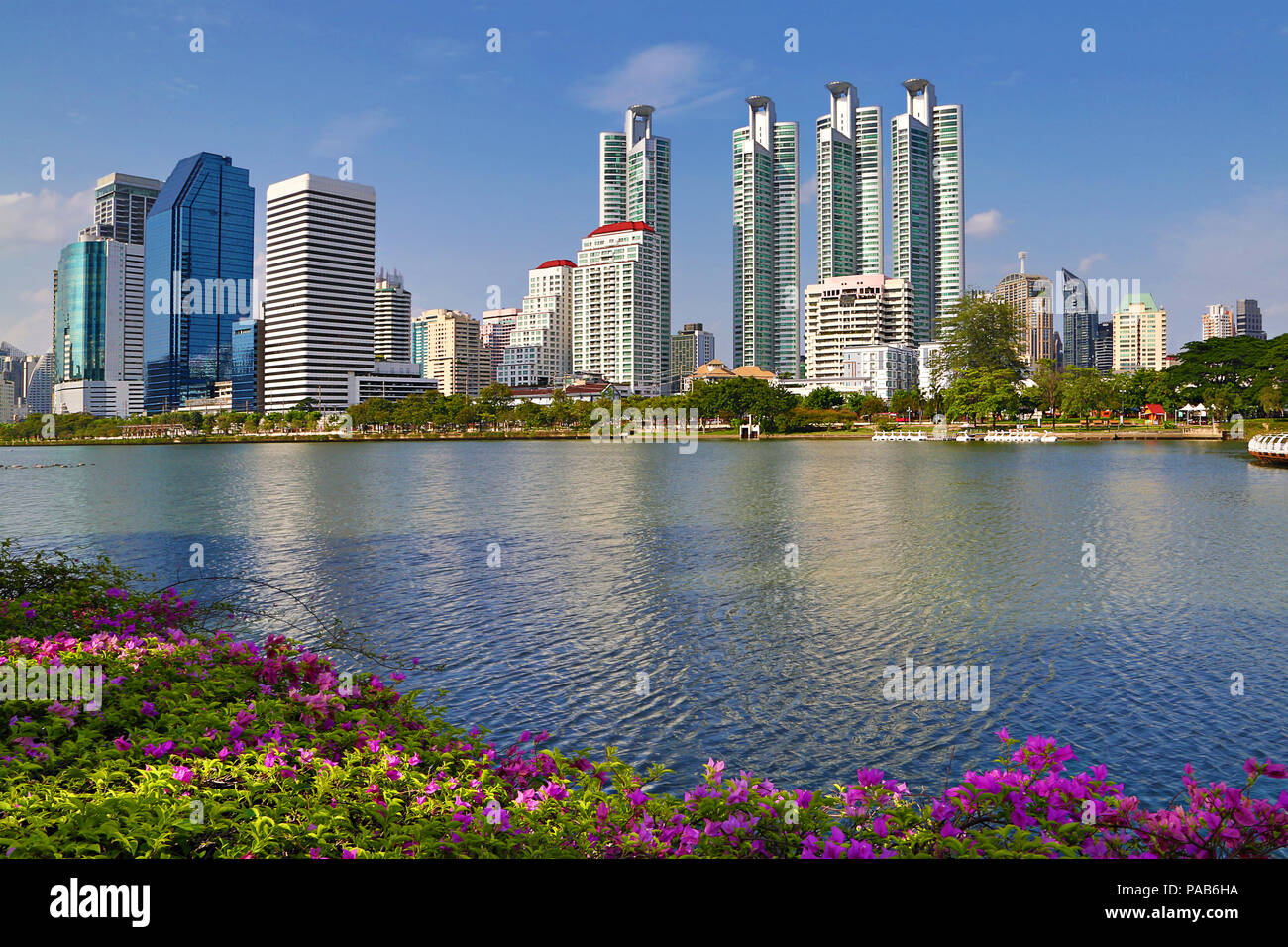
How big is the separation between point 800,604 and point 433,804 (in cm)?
1775

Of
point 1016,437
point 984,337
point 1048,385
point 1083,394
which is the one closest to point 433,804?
point 1016,437

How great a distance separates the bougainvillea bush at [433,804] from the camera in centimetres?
619

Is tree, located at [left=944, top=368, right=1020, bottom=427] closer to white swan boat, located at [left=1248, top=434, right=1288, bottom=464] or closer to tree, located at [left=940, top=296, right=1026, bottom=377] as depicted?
tree, located at [left=940, top=296, right=1026, bottom=377]

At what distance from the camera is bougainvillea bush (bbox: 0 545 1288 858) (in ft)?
20.3

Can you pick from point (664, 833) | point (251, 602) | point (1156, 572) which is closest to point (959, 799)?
point (664, 833)

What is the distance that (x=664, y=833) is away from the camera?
6.51 meters

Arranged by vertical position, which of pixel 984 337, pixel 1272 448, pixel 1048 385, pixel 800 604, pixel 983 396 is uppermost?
pixel 984 337

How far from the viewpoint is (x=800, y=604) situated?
23.8 meters

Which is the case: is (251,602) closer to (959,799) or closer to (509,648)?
(509,648)

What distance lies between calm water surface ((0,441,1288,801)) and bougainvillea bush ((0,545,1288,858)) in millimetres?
4763

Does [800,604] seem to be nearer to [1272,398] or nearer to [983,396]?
[1272,398]

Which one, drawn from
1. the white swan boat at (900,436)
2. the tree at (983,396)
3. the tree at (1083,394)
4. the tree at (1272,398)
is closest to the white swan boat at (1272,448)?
the tree at (1272,398)
